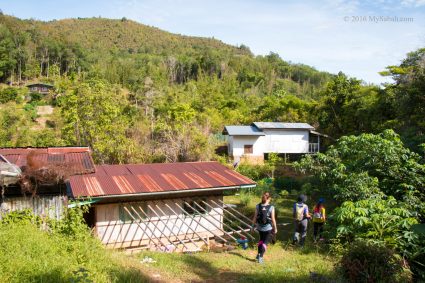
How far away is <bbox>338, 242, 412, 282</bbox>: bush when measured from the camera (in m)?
5.36

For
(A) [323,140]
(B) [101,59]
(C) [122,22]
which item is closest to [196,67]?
(B) [101,59]

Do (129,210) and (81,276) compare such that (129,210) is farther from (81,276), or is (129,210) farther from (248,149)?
(248,149)

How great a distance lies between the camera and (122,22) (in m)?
140

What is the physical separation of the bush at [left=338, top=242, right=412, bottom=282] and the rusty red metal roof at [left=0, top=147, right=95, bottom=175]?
776 centimetres

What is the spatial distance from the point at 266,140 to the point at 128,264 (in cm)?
2392

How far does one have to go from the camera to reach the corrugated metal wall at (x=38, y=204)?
8.98 meters

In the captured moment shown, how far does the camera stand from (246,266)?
7148mm

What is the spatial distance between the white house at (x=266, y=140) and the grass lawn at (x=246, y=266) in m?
19.8

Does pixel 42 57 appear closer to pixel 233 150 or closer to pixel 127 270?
pixel 233 150

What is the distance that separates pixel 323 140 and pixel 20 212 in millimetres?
26901

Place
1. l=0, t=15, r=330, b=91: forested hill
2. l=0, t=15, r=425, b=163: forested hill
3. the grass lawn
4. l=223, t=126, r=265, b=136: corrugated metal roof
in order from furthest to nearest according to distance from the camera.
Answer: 1. l=0, t=15, r=330, b=91: forested hill
2. l=223, t=126, r=265, b=136: corrugated metal roof
3. l=0, t=15, r=425, b=163: forested hill
4. the grass lawn

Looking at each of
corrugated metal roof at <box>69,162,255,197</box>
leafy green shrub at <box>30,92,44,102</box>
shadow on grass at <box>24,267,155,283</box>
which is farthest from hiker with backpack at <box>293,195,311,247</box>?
leafy green shrub at <box>30,92,44,102</box>

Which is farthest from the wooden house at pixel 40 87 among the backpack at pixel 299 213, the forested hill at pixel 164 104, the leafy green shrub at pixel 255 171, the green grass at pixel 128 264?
the backpack at pixel 299 213

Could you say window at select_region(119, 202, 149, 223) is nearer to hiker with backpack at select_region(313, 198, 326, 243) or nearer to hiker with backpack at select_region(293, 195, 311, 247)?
hiker with backpack at select_region(293, 195, 311, 247)
